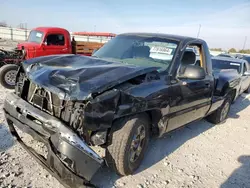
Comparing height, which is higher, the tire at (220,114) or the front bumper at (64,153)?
the front bumper at (64,153)

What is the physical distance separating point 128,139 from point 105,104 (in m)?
0.63

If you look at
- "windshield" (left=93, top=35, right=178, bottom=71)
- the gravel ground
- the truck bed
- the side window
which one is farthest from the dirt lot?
the truck bed

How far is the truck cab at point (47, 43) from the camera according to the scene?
8242 millimetres

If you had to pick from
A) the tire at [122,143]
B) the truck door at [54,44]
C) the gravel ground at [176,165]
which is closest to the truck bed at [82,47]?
the truck door at [54,44]

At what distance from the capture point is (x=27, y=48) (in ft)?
26.7

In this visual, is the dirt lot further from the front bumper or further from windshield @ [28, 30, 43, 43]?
windshield @ [28, 30, 43, 43]

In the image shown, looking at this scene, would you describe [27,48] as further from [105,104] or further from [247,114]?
[247,114]

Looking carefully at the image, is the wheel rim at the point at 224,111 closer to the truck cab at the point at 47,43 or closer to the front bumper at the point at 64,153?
the front bumper at the point at 64,153

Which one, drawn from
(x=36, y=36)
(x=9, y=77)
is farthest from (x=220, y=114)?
(x=36, y=36)

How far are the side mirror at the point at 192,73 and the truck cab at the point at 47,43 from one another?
20.2 feet

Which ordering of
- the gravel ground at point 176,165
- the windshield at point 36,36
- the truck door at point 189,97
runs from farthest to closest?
the windshield at point 36,36, the truck door at point 189,97, the gravel ground at point 176,165

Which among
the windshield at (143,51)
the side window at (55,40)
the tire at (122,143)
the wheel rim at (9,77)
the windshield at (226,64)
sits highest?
the windshield at (143,51)

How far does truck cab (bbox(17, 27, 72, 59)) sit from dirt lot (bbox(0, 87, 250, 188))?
437cm

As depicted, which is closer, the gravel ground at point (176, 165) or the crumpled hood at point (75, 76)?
the crumpled hood at point (75, 76)
